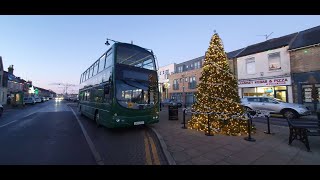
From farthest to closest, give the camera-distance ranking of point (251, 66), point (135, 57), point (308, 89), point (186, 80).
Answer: point (186, 80)
point (251, 66)
point (308, 89)
point (135, 57)

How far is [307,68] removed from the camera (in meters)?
17.8

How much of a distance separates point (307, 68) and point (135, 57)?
18269 millimetres

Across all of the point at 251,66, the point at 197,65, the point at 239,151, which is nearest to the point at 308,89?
the point at 251,66

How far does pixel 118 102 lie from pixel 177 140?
317 cm

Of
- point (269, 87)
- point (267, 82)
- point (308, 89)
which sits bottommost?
point (308, 89)

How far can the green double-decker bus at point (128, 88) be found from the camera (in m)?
8.08

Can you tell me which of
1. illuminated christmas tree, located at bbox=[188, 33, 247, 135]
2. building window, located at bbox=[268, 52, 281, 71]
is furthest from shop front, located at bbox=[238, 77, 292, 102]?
illuminated christmas tree, located at bbox=[188, 33, 247, 135]

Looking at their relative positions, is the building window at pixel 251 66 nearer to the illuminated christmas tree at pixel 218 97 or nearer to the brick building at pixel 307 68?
the brick building at pixel 307 68

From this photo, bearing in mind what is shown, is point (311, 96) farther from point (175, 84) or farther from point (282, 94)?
point (175, 84)

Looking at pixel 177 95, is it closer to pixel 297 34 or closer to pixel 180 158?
pixel 297 34

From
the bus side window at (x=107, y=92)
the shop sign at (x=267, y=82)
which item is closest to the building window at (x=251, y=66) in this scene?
the shop sign at (x=267, y=82)
